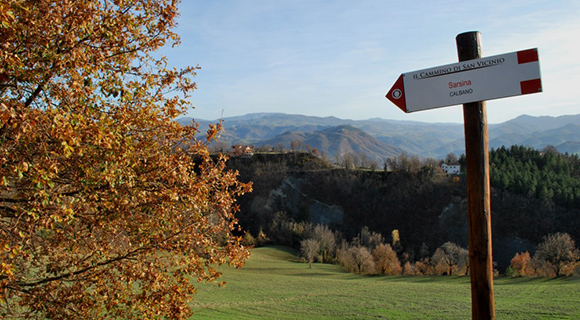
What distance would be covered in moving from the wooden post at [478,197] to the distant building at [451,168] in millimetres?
83539

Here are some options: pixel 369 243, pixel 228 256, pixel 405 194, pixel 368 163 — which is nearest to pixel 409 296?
pixel 228 256

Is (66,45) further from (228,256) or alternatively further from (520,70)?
(520,70)

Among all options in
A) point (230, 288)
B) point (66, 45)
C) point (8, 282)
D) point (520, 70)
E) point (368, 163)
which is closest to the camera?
point (520, 70)

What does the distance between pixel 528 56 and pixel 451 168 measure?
8519 centimetres

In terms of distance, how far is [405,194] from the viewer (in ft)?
255

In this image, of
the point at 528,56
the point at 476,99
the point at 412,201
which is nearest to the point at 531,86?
the point at 528,56

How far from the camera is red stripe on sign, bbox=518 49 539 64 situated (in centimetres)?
356

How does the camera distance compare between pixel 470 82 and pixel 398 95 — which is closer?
pixel 470 82

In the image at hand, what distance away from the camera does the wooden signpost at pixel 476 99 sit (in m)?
3.62

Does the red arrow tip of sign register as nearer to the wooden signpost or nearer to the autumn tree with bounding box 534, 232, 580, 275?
the wooden signpost

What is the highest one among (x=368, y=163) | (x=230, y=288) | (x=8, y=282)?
Answer: (x=368, y=163)

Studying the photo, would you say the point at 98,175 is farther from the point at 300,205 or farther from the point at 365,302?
the point at 300,205

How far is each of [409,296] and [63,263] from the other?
23649 millimetres

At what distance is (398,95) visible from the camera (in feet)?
13.0
